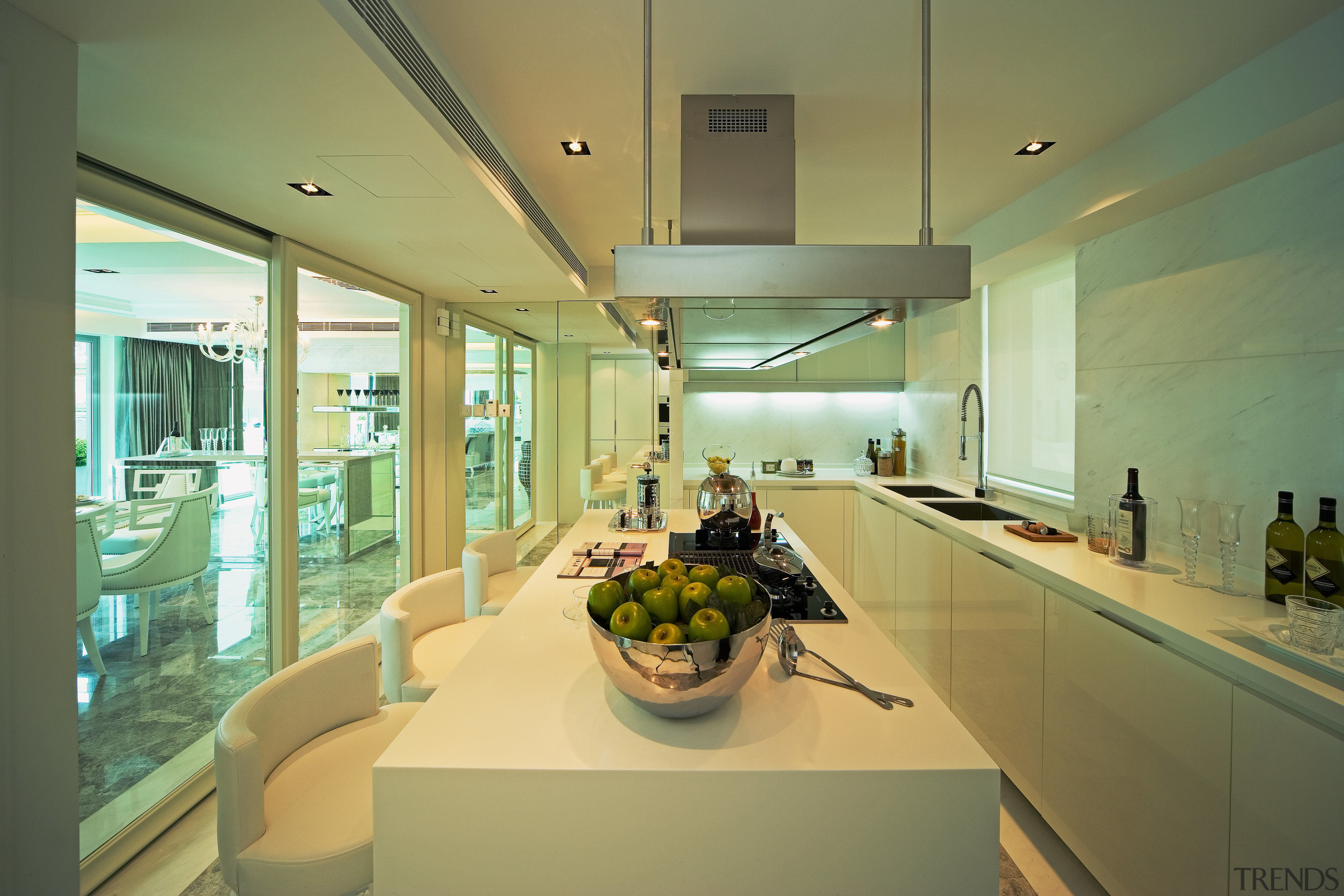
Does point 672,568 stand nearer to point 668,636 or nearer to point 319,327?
point 668,636

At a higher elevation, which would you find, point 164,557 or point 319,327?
point 319,327

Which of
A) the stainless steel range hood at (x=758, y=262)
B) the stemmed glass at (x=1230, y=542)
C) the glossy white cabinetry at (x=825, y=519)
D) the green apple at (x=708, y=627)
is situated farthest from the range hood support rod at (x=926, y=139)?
the glossy white cabinetry at (x=825, y=519)

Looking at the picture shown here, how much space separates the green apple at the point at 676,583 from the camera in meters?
1.25

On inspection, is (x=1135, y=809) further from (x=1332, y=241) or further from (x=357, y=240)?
(x=357, y=240)

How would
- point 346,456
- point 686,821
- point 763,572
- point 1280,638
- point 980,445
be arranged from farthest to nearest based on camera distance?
1. point 980,445
2. point 346,456
3. point 763,572
4. point 1280,638
5. point 686,821

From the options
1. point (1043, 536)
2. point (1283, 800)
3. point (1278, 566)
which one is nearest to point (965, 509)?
point (1043, 536)

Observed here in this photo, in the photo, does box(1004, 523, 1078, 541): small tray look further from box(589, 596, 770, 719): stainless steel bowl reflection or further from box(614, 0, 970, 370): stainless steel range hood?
box(589, 596, 770, 719): stainless steel bowl reflection

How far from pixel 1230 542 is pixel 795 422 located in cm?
340

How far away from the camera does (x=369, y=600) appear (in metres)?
3.83

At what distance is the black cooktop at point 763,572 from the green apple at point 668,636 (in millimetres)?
256

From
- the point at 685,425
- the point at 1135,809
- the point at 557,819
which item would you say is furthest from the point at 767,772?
the point at 685,425

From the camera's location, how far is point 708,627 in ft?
3.66

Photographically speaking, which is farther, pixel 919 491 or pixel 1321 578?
pixel 919 491

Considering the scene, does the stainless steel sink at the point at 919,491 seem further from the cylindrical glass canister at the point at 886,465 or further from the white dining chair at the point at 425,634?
the white dining chair at the point at 425,634
